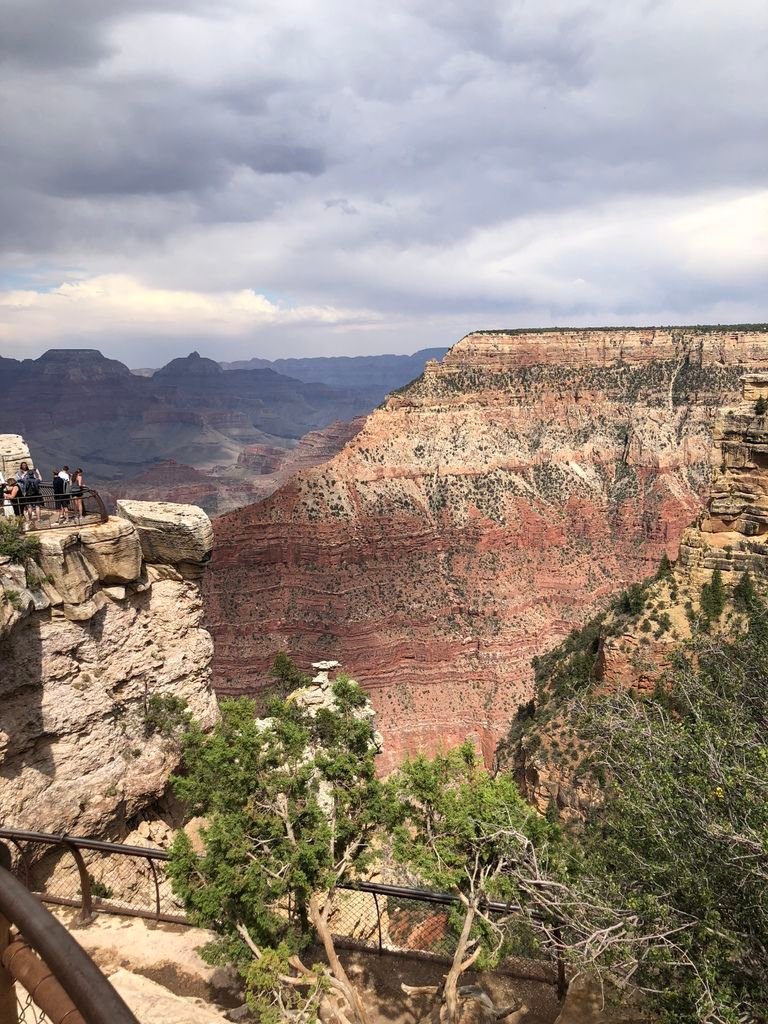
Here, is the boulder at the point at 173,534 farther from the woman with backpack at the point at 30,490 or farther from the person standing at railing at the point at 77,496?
the woman with backpack at the point at 30,490

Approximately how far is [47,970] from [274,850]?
7460 millimetres

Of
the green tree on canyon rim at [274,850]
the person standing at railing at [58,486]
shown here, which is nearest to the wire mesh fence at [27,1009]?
the green tree on canyon rim at [274,850]

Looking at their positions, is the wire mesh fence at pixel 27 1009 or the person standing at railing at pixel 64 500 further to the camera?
the person standing at railing at pixel 64 500

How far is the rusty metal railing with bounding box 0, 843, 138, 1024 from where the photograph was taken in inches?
87.4

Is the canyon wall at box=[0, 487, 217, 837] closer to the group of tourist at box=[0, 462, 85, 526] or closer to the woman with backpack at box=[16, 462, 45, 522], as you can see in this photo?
the group of tourist at box=[0, 462, 85, 526]

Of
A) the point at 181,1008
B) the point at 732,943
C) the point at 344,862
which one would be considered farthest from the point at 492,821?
the point at 181,1008

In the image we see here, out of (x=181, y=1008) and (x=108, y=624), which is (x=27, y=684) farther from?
(x=181, y=1008)

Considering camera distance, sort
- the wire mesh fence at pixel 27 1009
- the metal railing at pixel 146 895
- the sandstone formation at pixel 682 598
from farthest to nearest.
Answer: the sandstone formation at pixel 682 598, the metal railing at pixel 146 895, the wire mesh fence at pixel 27 1009

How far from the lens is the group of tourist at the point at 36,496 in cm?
1384

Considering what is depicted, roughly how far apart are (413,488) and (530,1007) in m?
65.9

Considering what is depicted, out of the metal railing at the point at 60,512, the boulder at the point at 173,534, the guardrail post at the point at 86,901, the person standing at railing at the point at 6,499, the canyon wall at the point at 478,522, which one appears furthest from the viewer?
the canyon wall at the point at 478,522

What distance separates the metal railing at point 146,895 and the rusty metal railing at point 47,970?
6.66 m

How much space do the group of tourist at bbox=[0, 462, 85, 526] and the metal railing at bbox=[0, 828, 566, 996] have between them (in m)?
6.63

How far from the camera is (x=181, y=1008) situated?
8.39m
